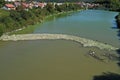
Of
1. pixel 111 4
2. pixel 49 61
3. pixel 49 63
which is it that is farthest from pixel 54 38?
pixel 111 4

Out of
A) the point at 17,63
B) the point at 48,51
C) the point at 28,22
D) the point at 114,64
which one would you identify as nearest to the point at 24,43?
the point at 48,51

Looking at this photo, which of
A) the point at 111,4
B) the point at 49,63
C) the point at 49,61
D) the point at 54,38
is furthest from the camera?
the point at 111,4

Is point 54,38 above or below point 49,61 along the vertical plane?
below

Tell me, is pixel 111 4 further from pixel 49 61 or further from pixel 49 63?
pixel 49 63

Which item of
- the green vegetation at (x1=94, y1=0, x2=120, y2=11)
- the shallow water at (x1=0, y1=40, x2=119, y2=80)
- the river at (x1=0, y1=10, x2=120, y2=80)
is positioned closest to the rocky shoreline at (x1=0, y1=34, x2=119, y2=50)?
the river at (x1=0, y1=10, x2=120, y2=80)

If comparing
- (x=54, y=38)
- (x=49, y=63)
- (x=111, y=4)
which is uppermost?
(x=49, y=63)

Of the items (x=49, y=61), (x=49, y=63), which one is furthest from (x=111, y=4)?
(x=49, y=63)

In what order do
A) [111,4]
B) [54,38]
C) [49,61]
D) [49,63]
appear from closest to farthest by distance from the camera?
[49,63] → [49,61] → [54,38] → [111,4]

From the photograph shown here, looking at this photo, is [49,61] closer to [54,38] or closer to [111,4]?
[54,38]

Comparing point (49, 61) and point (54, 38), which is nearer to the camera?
point (49, 61)

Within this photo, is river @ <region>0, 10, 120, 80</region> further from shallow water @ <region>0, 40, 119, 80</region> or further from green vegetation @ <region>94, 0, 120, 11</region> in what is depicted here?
green vegetation @ <region>94, 0, 120, 11</region>

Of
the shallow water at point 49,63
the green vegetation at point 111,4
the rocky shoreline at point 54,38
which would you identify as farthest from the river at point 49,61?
the green vegetation at point 111,4
